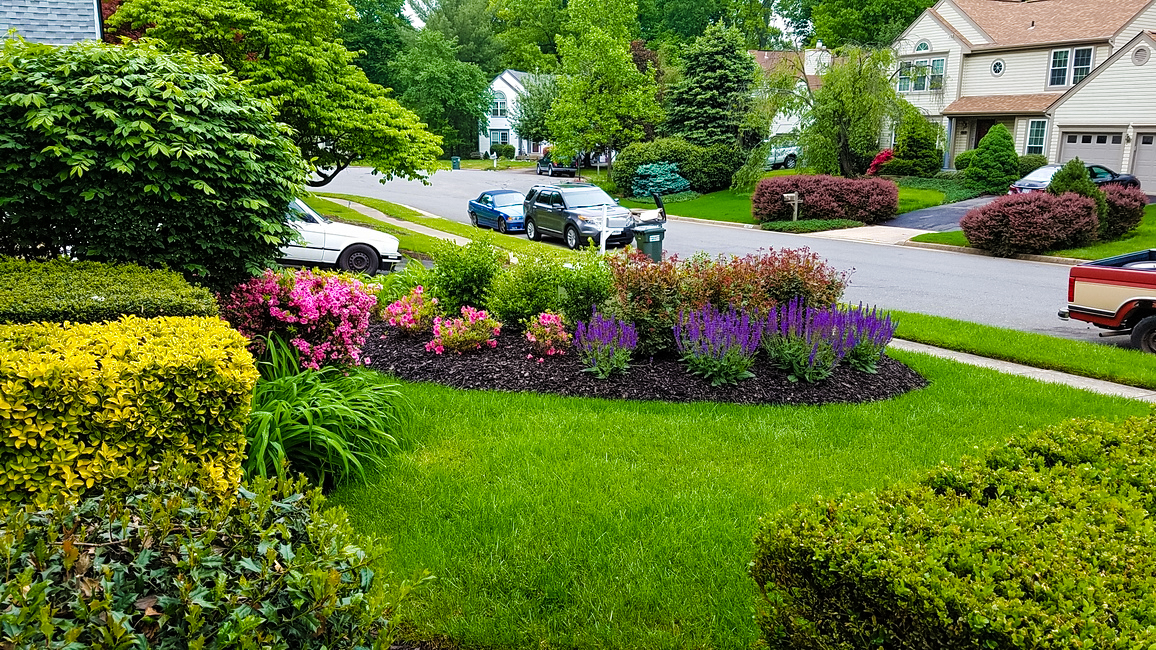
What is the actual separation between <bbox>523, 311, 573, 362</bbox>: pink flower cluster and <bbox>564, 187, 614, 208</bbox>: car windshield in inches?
571

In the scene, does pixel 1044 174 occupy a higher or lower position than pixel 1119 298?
higher

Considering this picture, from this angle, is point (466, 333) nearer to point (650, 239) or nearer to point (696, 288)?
point (696, 288)

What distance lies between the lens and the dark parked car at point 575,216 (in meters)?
21.5

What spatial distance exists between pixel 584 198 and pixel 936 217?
1228cm

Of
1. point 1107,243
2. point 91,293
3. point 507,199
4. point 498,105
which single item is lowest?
point 1107,243

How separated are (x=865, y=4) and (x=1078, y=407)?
192ft

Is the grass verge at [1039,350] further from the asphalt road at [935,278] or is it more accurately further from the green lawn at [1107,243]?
the green lawn at [1107,243]

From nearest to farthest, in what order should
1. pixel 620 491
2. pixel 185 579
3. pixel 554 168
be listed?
pixel 185 579, pixel 620 491, pixel 554 168

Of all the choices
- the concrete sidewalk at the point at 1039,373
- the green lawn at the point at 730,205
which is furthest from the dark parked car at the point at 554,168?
the concrete sidewalk at the point at 1039,373

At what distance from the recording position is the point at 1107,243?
68.3 ft

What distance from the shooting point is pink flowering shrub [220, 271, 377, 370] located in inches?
260

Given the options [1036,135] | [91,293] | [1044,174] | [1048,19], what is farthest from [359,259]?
[1048,19]

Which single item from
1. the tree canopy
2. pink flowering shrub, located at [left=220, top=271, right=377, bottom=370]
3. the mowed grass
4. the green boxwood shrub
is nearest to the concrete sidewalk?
the mowed grass

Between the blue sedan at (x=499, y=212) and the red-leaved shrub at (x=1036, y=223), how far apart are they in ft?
40.6
